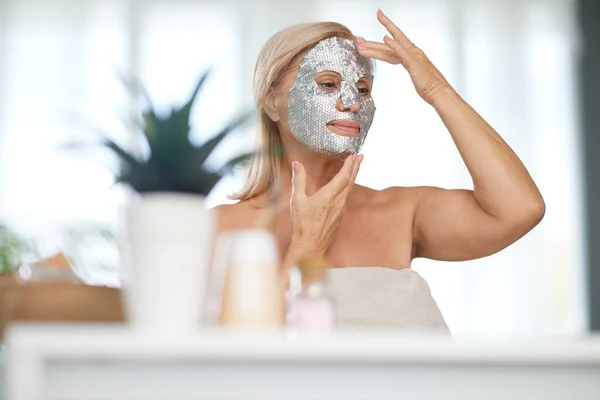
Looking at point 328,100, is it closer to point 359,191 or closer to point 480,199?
point 359,191

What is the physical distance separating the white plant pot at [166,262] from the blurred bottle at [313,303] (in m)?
0.11

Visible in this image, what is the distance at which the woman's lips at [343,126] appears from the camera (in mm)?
1545

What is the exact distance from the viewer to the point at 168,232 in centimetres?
75

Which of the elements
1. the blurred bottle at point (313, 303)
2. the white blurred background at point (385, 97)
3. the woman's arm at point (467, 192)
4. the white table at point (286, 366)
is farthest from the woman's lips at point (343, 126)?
the white blurred background at point (385, 97)

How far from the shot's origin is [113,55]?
339 cm

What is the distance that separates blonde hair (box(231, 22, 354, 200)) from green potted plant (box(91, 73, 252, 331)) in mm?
776

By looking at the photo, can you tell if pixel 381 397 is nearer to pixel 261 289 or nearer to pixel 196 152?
pixel 261 289

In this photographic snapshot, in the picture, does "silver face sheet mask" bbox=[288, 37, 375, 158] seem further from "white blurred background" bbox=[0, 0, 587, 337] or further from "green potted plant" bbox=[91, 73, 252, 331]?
"white blurred background" bbox=[0, 0, 587, 337]

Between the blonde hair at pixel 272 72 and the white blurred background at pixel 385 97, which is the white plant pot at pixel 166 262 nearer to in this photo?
the blonde hair at pixel 272 72

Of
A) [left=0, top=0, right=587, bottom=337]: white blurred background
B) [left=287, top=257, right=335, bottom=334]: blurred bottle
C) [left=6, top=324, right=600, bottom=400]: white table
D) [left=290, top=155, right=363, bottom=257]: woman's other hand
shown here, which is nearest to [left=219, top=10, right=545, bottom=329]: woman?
[left=290, top=155, right=363, bottom=257]: woman's other hand

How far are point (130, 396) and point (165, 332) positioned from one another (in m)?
0.05

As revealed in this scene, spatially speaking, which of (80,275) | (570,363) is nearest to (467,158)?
(80,275)

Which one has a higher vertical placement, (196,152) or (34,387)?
(196,152)

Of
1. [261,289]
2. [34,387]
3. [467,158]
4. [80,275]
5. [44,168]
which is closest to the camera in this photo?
[34,387]
